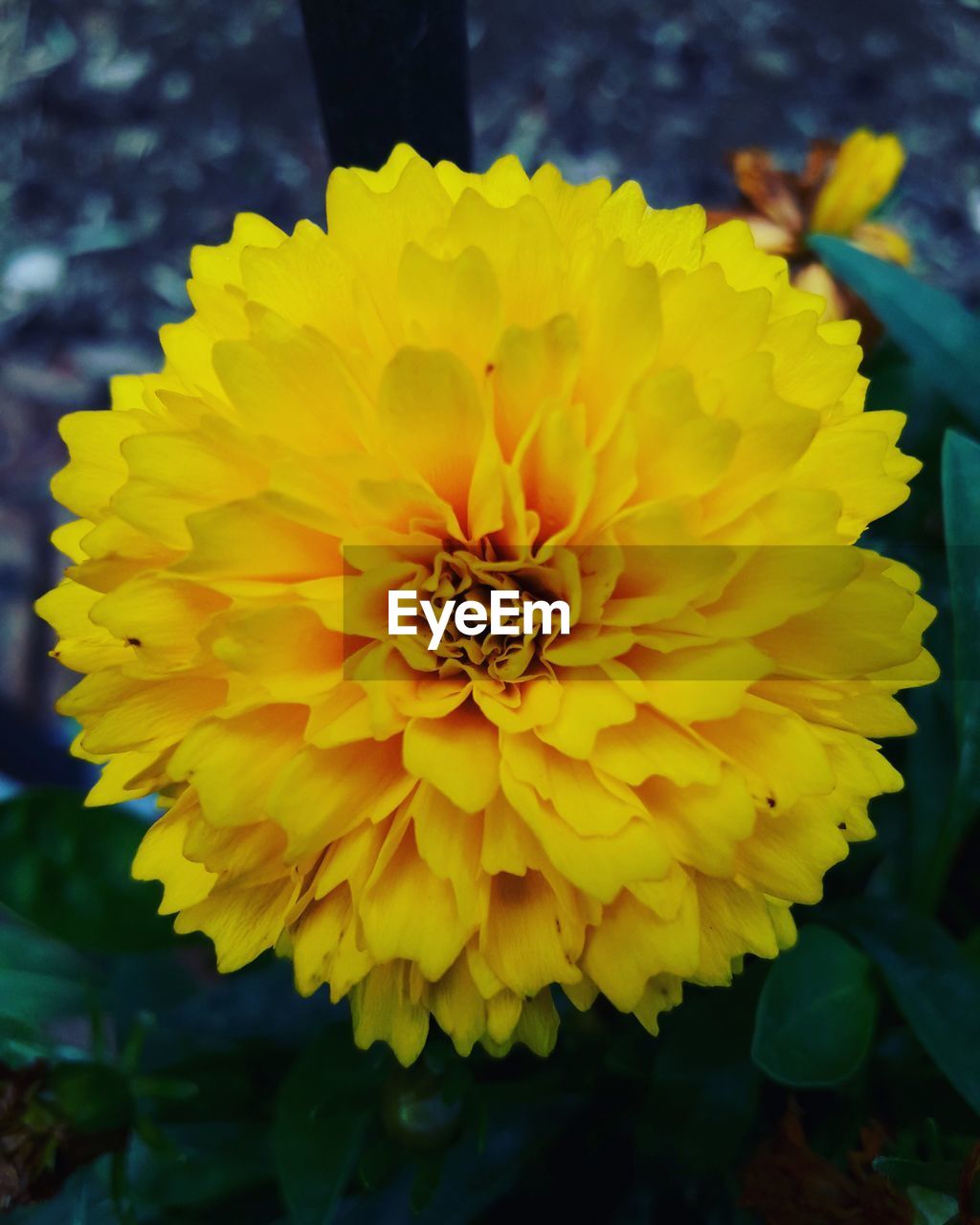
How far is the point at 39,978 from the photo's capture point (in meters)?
0.78

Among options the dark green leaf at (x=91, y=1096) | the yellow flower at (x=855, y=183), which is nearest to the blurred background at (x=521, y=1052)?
the dark green leaf at (x=91, y=1096)

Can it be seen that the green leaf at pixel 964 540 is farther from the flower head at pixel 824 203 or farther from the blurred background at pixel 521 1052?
the flower head at pixel 824 203

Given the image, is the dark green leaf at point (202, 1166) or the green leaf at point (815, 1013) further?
the dark green leaf at point (202, 1166)

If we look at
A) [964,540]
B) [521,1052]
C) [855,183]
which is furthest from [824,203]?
[521,1052]

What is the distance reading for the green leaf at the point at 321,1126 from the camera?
58 centimetres

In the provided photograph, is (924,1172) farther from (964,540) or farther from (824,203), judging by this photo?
(824,203)

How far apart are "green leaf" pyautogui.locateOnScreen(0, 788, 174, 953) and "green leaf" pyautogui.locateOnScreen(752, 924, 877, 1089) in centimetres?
40

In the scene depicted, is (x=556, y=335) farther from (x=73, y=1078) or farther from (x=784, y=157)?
(x=784, y=157)

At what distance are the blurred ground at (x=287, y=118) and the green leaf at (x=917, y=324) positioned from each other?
0.68 meters

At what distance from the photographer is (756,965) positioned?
66cm

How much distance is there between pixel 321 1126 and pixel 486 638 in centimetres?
31

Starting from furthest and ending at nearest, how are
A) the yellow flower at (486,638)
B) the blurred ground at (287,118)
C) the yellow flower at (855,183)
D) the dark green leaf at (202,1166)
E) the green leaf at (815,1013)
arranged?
the blurred ground at (287,118) < the yellow flower at (855,183) < the dark green leaf at (202,1166) < the green leaf at (815,1013) < the yellow flower at (486,638)

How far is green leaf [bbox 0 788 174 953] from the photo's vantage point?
700 millimetres

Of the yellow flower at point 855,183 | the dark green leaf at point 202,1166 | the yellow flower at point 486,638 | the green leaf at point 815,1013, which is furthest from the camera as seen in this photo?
the yellow flower at point 855,183
